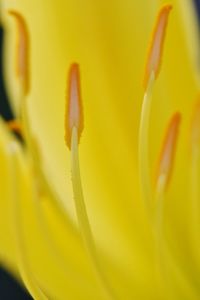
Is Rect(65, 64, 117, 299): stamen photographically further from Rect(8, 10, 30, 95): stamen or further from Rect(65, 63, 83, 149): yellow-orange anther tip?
Rect(8, 10, 30, 95): stamen

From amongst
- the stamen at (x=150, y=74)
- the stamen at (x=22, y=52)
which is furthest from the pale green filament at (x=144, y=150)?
the stamen at (x=22, y=52)

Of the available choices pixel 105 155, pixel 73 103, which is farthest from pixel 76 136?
pixel 105 155

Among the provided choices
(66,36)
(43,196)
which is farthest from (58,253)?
(66,36)

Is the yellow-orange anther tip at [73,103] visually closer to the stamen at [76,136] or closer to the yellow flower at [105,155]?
the stamen at [76,136]

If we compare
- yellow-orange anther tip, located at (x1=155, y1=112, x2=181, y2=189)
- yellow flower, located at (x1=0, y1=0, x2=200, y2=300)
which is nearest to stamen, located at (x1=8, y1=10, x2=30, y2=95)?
yellow flower, located at (x1=0, y1=0, x2=200, y2=300)

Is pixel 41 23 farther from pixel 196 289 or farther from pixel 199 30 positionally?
pixel 196 289

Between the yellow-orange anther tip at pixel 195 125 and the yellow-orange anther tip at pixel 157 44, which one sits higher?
the yellow-orange anther tip at pixel 157 44
